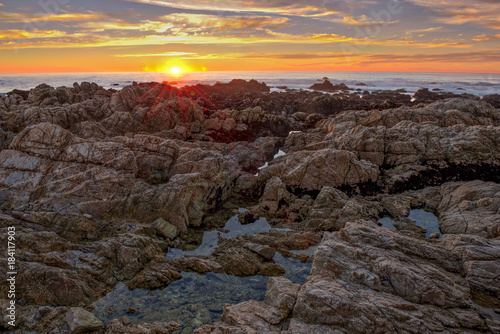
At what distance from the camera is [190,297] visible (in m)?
20.4

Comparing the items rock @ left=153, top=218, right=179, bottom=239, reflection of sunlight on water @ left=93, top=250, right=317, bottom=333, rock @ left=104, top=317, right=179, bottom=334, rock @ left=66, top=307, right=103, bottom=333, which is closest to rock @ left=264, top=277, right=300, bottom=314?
reflection of sunlight on water @ left=93, top=250, right=317, bottom=333

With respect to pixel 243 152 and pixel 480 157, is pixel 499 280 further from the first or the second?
pixel 243 152

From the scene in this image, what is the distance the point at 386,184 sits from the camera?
36.3 metres

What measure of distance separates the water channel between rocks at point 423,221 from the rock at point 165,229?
20525 millimetres

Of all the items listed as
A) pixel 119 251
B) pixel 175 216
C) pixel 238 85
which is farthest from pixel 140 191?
pixel 238 85

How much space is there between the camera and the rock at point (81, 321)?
15772 millimetres

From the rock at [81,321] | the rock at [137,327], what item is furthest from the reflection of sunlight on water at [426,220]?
the rock at [81,321]

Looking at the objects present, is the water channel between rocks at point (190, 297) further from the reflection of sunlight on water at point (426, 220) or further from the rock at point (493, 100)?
the rock at point (493, 100)

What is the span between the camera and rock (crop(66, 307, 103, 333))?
15772 mm

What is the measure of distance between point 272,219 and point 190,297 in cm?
1307

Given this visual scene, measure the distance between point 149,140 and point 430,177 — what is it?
37.0 meters

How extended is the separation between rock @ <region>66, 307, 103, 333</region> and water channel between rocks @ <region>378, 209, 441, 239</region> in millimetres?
25521

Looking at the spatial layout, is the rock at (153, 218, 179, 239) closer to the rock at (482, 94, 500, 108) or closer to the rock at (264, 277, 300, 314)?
the rock at (264, 277, 300, 314)

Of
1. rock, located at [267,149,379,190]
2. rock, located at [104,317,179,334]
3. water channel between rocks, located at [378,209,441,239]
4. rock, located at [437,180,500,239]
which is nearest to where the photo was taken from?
rock, located at [104,317,179,334]
